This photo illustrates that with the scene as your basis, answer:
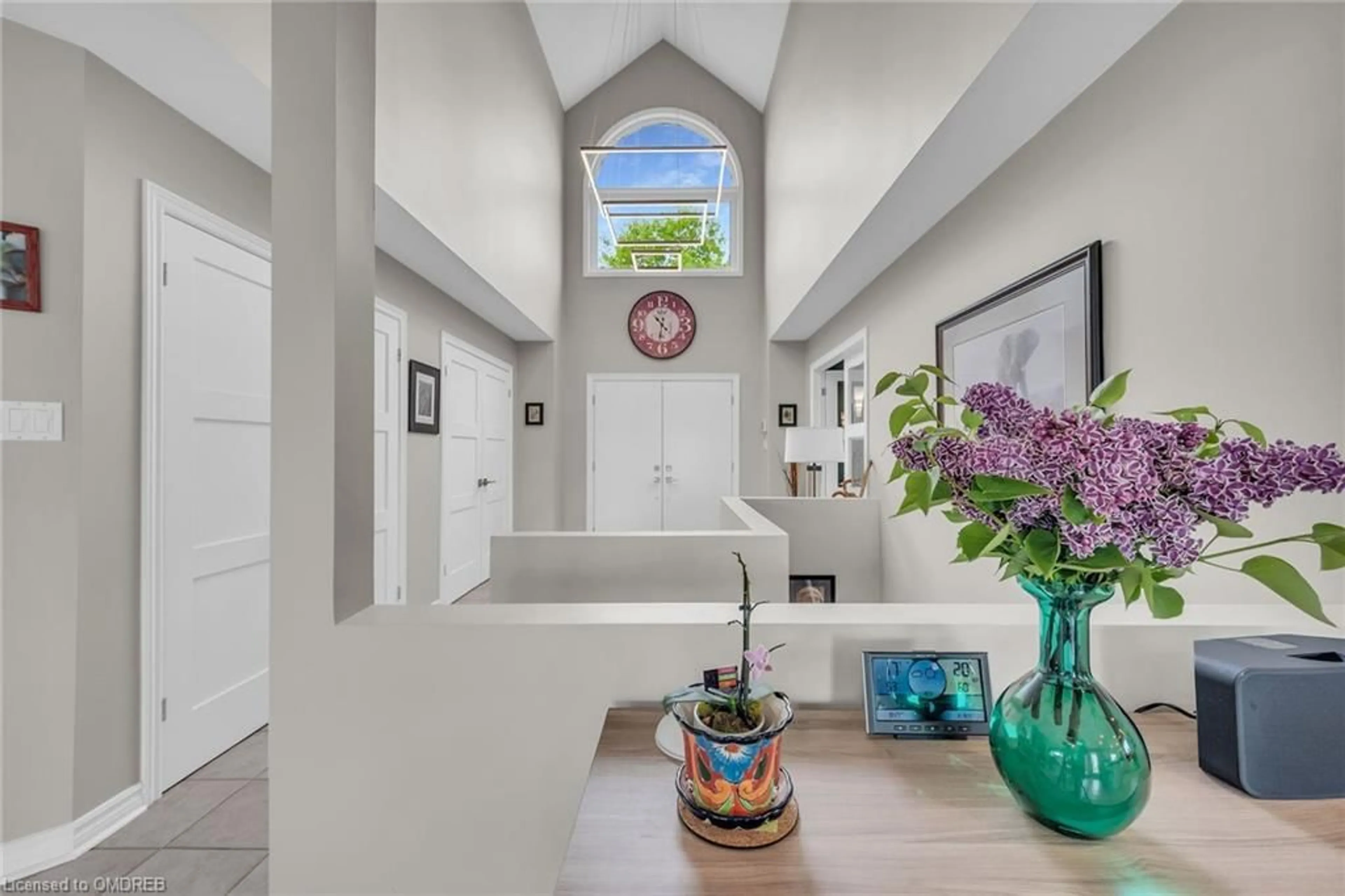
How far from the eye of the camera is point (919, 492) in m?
0.81

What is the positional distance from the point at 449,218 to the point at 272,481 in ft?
7.97

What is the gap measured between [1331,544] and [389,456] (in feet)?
11.7

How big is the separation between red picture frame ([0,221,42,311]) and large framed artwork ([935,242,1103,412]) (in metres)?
2.72

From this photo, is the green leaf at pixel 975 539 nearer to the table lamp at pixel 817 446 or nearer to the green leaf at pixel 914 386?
the green leaf at pixel 914 386

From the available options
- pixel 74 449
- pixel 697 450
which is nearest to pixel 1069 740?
pixel 74 449

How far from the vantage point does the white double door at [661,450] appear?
5.89 metres

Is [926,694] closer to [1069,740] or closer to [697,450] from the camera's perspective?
[1069,740]

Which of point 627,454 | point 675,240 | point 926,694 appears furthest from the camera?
point 627,454

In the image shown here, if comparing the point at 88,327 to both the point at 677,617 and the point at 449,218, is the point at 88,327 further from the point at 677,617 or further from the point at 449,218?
the point at 677,617

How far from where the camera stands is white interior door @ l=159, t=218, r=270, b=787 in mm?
2031

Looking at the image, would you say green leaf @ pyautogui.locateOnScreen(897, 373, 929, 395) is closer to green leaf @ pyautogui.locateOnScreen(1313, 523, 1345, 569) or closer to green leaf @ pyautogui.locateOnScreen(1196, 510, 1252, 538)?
green leaf @ pyautogui.locateOnScreen(1196, 510, 1252, 538)

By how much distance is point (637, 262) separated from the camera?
5512 millimetres

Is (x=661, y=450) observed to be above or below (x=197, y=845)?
above

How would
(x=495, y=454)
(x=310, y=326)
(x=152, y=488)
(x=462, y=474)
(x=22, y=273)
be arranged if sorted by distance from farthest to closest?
(x=495, y=454) → (x=462, y=474) → (x=152, y=488) → (x=22, y=273) → (x=310, y=326)
